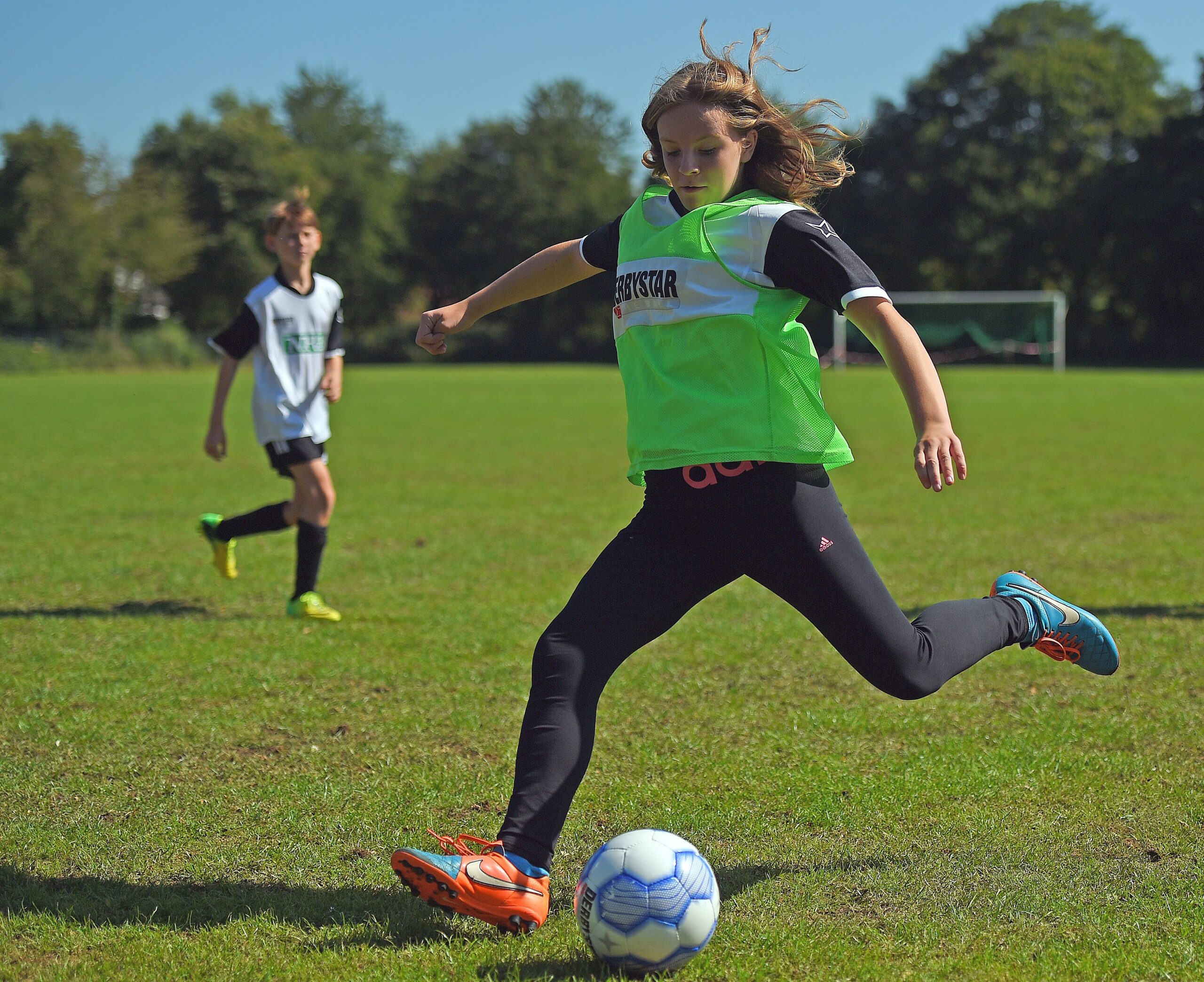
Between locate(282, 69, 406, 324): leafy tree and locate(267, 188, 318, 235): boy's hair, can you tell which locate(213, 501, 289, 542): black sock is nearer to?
locate(267, 188, 318, 235): boy's hair

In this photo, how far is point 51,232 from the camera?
2066 inches

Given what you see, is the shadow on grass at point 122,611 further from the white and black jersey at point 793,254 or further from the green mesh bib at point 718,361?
the white and black jersey at point 793,254

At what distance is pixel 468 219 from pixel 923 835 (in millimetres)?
74700

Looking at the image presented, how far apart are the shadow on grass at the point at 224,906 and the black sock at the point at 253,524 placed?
4.04 metres

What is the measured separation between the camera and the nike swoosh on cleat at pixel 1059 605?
3.70 meters

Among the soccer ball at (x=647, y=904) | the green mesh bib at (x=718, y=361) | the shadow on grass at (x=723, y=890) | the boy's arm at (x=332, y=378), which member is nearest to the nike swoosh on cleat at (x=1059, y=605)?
the shadow on grass at (x=723, y=890)

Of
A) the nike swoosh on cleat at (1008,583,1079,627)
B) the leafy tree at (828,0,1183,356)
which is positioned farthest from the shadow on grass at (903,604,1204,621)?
the leafy tree at (828,0,1183,356)

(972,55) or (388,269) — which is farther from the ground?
(972,55)

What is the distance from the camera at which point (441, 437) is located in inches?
717

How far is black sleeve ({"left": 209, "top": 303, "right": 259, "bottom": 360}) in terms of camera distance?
268 inches

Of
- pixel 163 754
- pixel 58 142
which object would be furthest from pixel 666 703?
pixel 58 142

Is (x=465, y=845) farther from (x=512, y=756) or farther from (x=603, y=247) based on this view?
(x=603, y=247)

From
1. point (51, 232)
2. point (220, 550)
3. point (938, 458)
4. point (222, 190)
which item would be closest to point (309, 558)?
point (220, 550)

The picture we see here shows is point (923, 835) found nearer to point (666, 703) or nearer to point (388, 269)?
point (666, 703)
